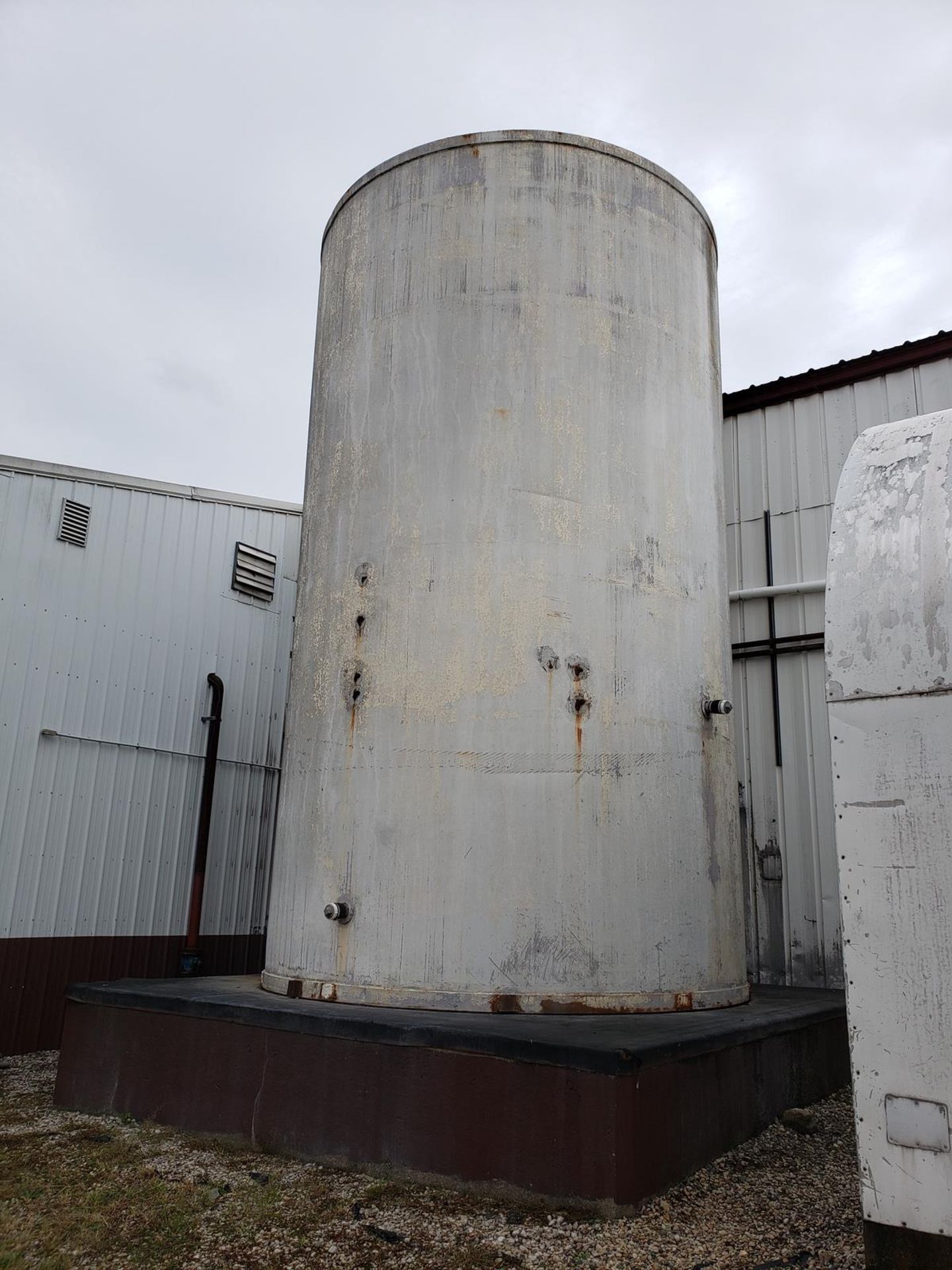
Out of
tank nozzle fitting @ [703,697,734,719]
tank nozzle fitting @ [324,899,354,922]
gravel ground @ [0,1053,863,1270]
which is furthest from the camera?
tank nozzle fitting @ [703,697,734,719]

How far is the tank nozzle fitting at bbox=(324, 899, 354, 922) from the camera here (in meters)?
6.11

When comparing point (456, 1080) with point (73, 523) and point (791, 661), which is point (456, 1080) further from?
point (73, 523)

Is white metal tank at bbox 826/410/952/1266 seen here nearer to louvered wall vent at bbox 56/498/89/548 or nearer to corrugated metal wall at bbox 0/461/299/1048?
corrugated metal wall at bbox 0/461/299/1048

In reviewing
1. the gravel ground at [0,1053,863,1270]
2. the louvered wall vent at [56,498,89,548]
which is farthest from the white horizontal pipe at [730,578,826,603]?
the louvered wall vent at [56,498,89,548]

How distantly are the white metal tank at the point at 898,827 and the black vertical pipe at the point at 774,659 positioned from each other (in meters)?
5.52

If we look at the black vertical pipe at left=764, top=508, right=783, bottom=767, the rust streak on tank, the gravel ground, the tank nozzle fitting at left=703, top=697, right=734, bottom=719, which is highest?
the black vertical pipe at left=764, top=508, right=783, bottom=767

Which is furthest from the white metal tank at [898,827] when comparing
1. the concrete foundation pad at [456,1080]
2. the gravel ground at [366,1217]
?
A: the concrete foundation pad at [456,1080]

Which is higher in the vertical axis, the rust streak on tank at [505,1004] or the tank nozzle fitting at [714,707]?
the tank nozzle fitting at [714,707]

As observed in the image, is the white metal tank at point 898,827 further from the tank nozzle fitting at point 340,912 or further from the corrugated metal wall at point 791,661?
the corrugated metal wall at point 791,661

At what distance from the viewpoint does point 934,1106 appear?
3.28 metres

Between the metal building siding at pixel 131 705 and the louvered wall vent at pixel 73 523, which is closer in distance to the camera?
the metal building siding at pixel 131 705

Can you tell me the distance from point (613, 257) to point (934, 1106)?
575cm

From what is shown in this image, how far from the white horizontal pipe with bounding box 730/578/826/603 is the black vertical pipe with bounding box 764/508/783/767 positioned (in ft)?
0.29

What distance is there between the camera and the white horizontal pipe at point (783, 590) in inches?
364
